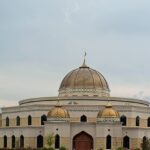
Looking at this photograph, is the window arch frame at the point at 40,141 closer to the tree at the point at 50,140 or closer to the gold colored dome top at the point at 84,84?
the tree at the point at 50,140

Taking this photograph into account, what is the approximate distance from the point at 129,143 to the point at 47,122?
1013cm

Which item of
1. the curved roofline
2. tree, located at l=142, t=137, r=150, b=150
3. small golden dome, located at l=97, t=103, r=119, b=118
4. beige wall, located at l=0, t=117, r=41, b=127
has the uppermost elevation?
Result: the curved roofline

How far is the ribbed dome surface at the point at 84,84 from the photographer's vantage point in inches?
2785

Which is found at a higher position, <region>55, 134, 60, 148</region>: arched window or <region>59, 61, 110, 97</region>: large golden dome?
<region>59, 61, 110, 97</region>: large golden dome

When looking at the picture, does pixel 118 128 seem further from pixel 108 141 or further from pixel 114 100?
pixel 114 100

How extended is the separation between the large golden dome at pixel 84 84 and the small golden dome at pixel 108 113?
24.8 feet

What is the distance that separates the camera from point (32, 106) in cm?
6681

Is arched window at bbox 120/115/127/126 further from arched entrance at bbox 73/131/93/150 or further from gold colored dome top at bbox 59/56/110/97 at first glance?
gold colored dome top at bbox 59/56/110/97

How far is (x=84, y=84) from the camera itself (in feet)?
233

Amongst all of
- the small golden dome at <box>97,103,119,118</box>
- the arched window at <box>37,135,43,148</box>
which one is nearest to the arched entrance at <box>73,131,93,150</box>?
the small golden dome at <box>97,103,119,118</box>

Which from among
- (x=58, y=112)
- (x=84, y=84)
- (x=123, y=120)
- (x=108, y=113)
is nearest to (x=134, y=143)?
(x=123, y=120)

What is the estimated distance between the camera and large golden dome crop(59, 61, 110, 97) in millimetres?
70750

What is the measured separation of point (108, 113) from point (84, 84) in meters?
9.24

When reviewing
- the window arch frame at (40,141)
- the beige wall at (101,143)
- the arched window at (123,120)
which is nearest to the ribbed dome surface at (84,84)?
the arched window at (123,120)
